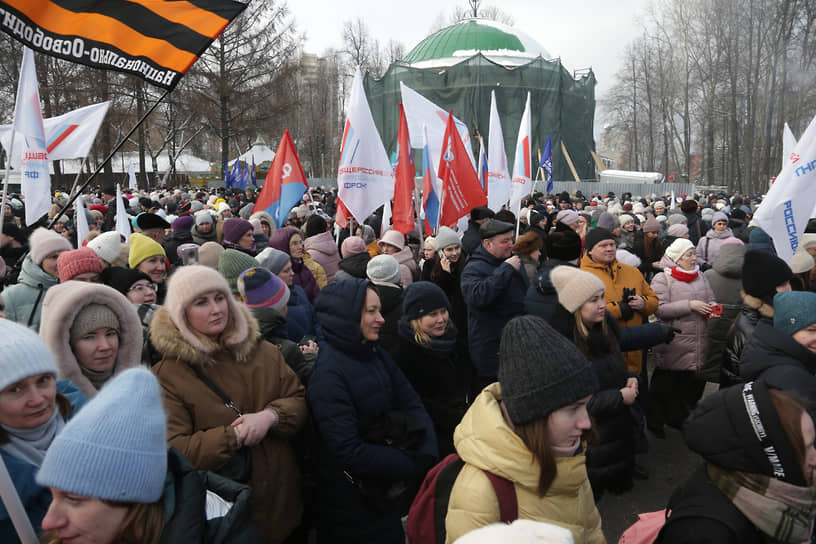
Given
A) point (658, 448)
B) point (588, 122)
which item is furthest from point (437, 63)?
point (658, 448)

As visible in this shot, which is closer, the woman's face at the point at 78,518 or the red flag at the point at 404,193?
the woman's face at the point at 78,518

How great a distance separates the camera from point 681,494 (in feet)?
5.92

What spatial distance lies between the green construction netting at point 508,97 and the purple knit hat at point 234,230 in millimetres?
32624

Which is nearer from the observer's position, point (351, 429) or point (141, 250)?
point (351, 429)

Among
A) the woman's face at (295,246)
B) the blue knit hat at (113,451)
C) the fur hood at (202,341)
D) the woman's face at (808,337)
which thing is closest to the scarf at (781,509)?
the woman's face at (808,337)

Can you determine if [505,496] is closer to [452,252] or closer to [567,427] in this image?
[567,427]

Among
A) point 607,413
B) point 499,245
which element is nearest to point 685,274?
point 499,245

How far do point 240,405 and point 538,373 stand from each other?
4.47ft

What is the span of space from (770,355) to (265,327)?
2639 millimetres

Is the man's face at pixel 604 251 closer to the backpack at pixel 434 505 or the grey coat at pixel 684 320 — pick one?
the grey coat at pixel 684 320

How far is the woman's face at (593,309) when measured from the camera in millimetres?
3166

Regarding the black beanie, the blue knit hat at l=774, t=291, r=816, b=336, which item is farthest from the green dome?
the blue knit hat at l=774, t=291, r=816, b=336

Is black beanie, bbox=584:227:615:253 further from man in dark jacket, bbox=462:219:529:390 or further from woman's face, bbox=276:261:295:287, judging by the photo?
woman's face, bbox=276:261:295:287

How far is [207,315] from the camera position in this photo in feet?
8.17
